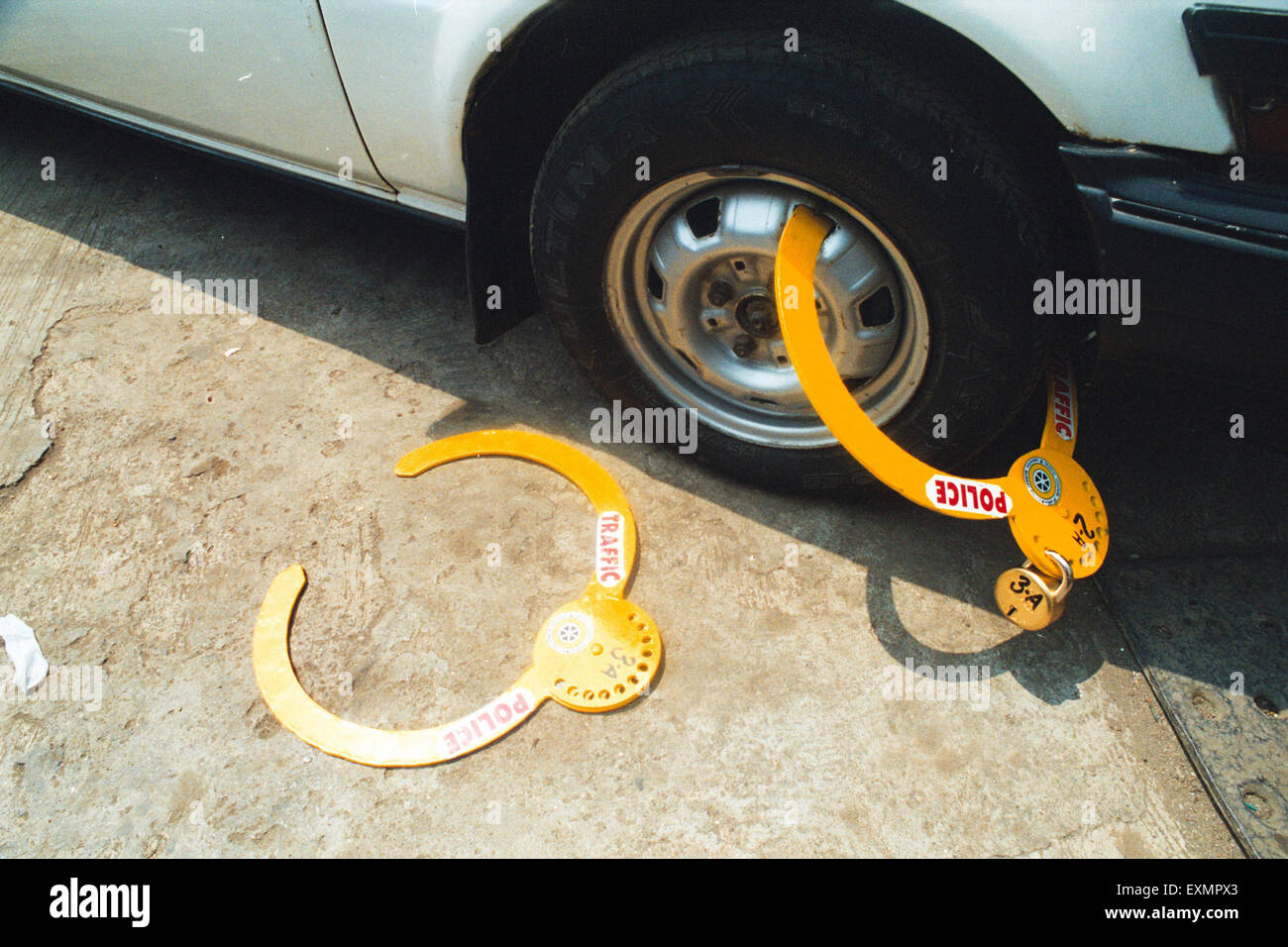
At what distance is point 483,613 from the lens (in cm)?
191

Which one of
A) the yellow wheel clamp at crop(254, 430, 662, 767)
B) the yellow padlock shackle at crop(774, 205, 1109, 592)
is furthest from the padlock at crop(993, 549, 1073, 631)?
the yellow wheel clamp at crop(254, 430, 662, 767)

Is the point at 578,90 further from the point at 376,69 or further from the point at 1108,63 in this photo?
the point at 1108,63

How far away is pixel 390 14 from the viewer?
174cm

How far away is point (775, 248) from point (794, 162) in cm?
20

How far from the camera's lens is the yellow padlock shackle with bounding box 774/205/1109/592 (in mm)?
1727

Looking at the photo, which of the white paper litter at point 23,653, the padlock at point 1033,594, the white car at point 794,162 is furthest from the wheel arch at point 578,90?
the white paper litter at point 23,653

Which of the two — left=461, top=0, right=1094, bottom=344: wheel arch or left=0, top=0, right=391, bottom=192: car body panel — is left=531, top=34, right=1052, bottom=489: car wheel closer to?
left=461, top=0, right=1094, bottom=344: wheel arch

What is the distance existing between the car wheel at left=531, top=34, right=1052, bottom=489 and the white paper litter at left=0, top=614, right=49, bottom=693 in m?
1.39

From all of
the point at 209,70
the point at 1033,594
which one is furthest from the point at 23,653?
the point at 1033,594

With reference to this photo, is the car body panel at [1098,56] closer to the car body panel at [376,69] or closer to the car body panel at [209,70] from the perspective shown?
the car body panel at [376,69]

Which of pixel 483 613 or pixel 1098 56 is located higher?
pixel 1098 56

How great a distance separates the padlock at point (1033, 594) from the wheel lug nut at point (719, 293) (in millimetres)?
857
